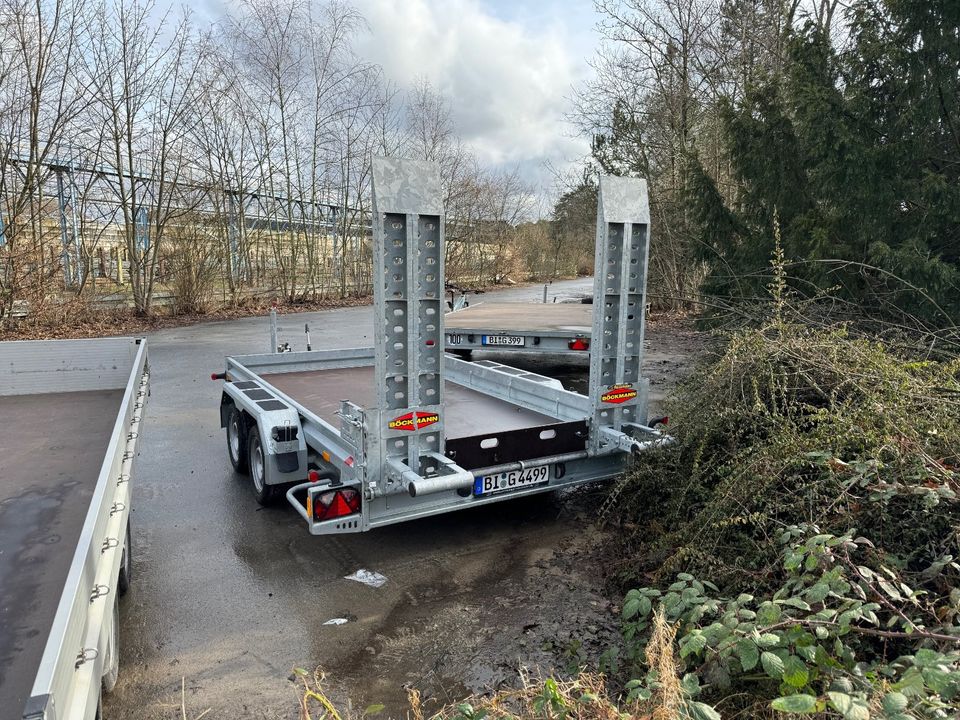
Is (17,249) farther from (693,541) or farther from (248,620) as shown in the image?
(693,541)

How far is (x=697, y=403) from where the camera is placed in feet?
14.6

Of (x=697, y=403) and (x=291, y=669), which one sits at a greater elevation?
(x=697, y=403)

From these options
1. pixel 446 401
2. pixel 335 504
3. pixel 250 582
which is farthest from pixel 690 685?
pixel 446 401

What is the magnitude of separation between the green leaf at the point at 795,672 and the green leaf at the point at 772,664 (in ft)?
0.08

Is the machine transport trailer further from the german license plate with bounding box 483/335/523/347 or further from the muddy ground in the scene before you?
the german license plate with bounding box 483/335/523/347

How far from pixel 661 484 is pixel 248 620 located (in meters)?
2.77

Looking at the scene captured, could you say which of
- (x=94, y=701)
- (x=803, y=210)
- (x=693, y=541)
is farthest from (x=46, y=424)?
(x=803, y=210)

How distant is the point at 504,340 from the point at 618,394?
585cm

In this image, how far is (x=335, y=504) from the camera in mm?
3912

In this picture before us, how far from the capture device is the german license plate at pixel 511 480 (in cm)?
443

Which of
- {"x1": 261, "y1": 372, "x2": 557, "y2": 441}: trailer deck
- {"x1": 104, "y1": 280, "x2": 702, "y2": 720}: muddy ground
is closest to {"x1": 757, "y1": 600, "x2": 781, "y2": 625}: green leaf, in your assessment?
{"x1": 104, "y1": 280, "x2": 702, "y2": 720}: muddy ground

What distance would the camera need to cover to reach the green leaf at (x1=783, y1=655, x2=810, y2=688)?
6.60 ft

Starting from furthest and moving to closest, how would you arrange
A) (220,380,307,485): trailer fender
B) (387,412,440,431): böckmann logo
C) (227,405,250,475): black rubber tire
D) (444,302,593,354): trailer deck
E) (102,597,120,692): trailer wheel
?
1. (444,302,593,354): trailer deck
2. (227,405,250,475): black rubber tire
3. (220,380,307,485): trailer fender
4. (387,412,440,431): böckmann logo
5. (102,597,120,692): trailer wheel

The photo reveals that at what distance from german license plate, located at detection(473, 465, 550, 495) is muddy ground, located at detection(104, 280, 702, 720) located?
1.70 ft
